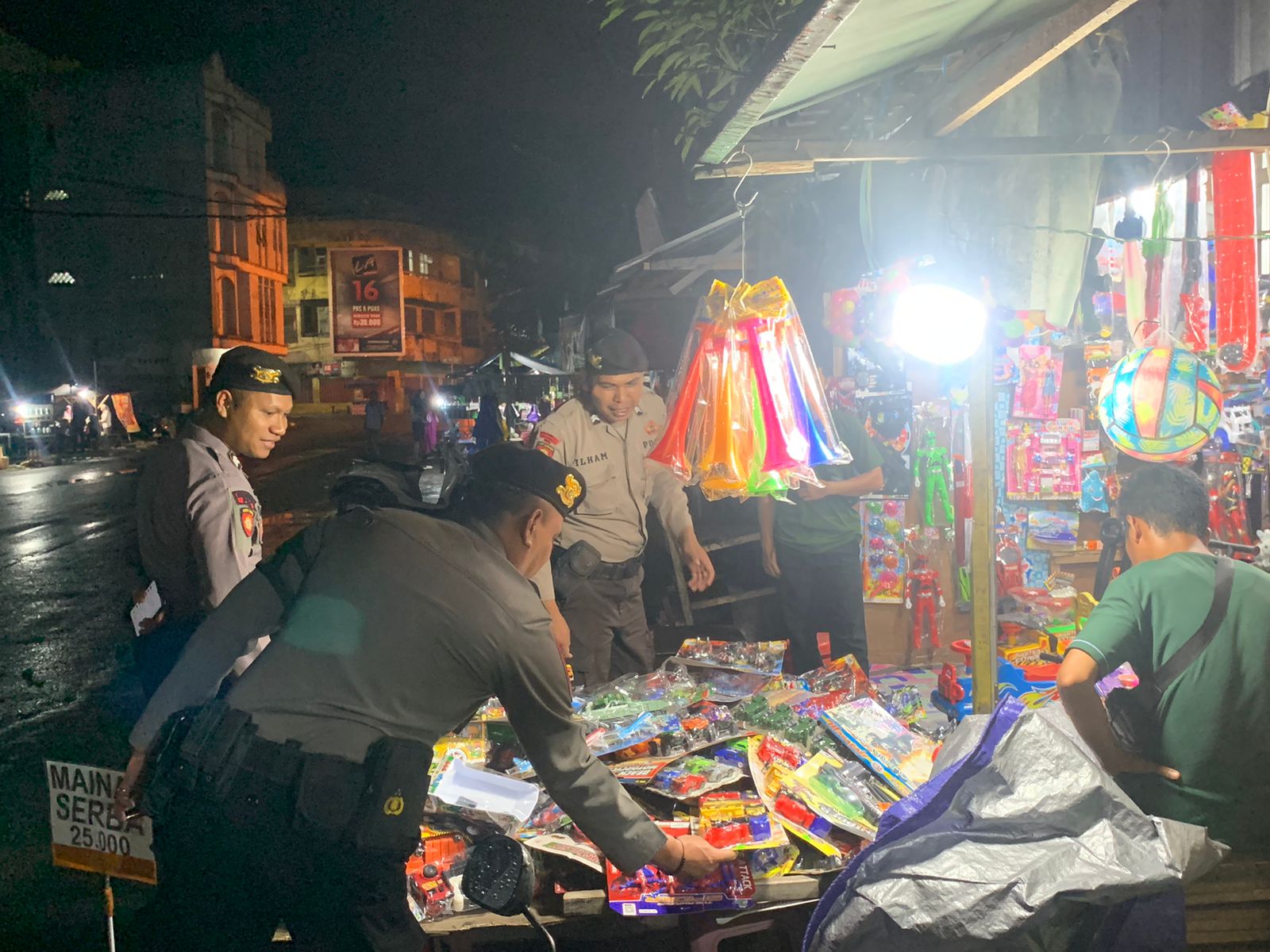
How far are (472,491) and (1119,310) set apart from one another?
4.89 metres

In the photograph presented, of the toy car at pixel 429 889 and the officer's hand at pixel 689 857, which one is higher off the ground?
the officer's hand at pixel 689 857

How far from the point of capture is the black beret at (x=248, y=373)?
12.0 ft

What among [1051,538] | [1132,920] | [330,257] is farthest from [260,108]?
[1132,920]

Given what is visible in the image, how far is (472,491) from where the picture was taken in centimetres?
235

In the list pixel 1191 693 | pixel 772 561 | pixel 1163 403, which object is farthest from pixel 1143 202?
pixel 772 561

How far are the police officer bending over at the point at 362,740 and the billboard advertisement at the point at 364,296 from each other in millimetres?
29632

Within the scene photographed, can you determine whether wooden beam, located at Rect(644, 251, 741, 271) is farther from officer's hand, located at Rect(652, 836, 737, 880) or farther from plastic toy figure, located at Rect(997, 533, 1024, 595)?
officer's hand, located at Rect(652, 836, 737, 880)

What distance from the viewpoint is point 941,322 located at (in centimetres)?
352

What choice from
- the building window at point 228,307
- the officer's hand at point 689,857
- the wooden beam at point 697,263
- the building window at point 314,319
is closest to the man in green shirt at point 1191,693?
the officer's hand at point 689,857

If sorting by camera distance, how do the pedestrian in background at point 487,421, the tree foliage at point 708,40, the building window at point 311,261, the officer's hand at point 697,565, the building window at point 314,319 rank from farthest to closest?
the building window at point 311,261 < the building window at point 314,319 < the pedestrian in background at point 487,421 < the officer's hand at point 697,565 < the tree foliage at point 708,40

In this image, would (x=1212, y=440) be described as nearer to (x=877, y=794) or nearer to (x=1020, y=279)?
(x=1020, y=279)

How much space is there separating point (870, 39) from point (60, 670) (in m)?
8.08

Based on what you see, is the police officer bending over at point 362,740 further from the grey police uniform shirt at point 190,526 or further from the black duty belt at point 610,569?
the black duty belt at point 610,569

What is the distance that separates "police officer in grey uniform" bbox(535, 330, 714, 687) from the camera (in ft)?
15.1
